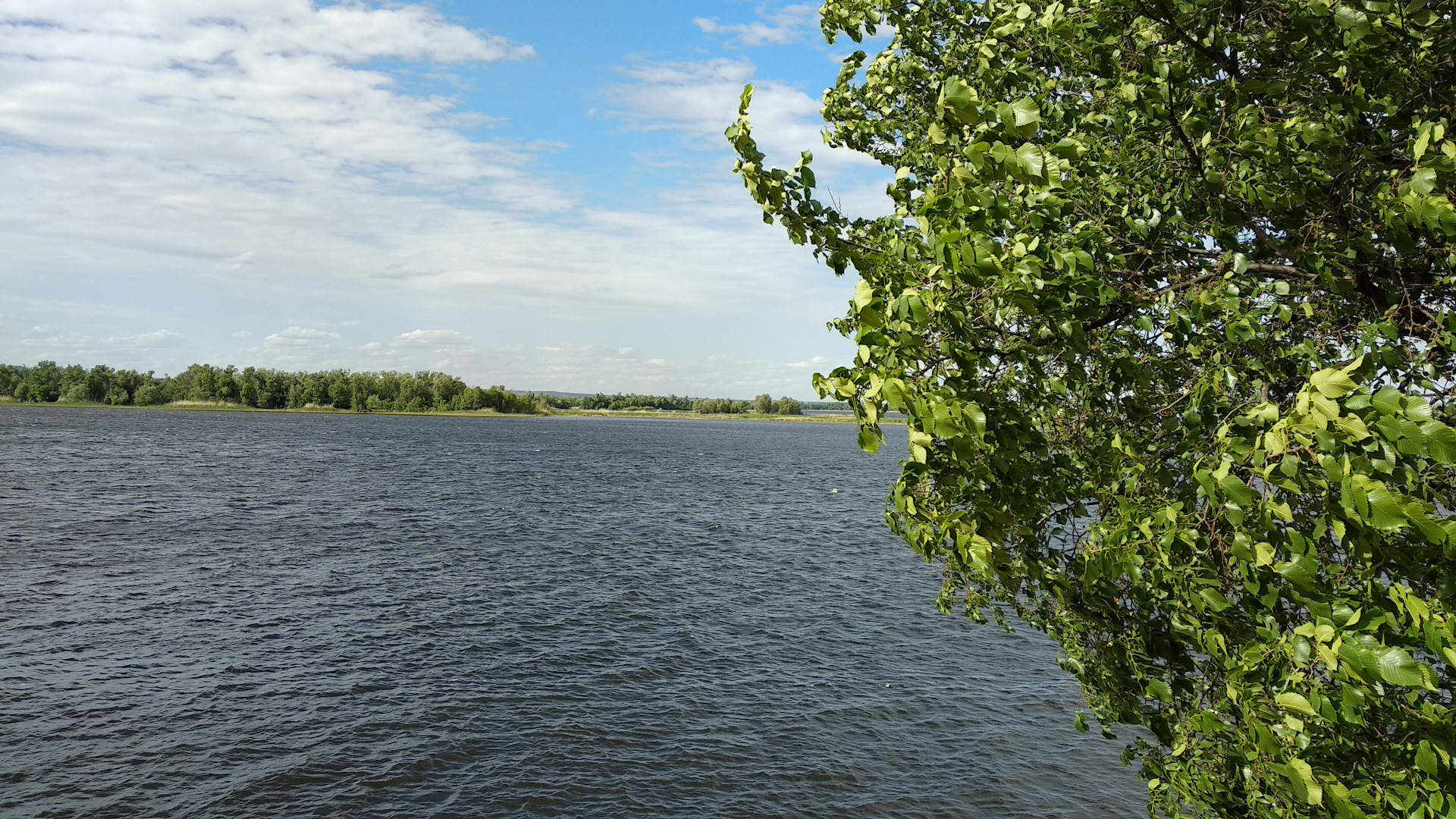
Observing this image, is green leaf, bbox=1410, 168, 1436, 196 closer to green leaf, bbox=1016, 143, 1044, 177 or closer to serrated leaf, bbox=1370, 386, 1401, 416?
serrated leaf, bbox=1370, 386, 1401, 416

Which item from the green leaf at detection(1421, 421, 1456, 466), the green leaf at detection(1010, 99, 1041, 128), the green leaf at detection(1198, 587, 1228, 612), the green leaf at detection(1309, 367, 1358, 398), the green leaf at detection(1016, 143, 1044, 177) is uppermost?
the green leaf at detection(1010, 99, 1041, 128)

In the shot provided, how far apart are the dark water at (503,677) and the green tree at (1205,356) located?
1405 cm

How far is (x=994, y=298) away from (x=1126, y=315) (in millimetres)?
2800

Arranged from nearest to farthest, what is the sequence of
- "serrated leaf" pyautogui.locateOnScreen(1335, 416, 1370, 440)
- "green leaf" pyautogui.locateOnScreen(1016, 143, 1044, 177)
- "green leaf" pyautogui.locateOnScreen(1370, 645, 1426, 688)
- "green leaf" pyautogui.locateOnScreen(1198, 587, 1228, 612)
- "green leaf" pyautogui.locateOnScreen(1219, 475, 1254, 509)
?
"serrated leaf" pyautogui.locateOnScreen(1335, 416, 1370, 440)
"green leaf" pyautogui.locateOnScreen(1370, 645, 1426, 688)
"green leaf" pyautogui.locateOnScreen(1016, 143, 1044, 177)
"green leaf" pyautogui.locateOnScreen(1219, 475, 1254, 509)
"green leaf" pyautogui.locateOnScreen(1198, 587, 1228, 612)

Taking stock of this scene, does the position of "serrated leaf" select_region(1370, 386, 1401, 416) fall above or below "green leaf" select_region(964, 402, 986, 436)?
above

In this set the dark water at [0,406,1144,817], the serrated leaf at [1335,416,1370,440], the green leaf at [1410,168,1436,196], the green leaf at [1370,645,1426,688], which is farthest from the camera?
the dark water at [0,406,1144,817]

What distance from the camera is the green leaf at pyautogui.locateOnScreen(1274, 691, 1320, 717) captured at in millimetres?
4770

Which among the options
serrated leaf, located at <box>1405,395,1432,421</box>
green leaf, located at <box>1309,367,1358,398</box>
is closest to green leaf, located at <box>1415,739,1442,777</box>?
serrated leaf, located at <box>1405,395,1432,421</box>

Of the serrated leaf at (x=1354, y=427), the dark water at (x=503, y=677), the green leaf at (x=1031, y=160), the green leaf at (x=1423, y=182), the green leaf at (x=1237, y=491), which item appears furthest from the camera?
the dark water at (x=503, y=677)

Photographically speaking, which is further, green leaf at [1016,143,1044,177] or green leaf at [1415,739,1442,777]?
green leaf at [1415,739,1442,777]

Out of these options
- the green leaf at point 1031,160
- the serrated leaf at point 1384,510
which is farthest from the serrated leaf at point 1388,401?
Result: the green leaf at point 1031,160

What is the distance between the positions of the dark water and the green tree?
14055mm

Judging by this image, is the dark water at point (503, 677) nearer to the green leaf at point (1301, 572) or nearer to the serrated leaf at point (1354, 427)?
the green leaf at point (1301, 572)

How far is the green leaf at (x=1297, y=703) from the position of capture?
4.77 m
